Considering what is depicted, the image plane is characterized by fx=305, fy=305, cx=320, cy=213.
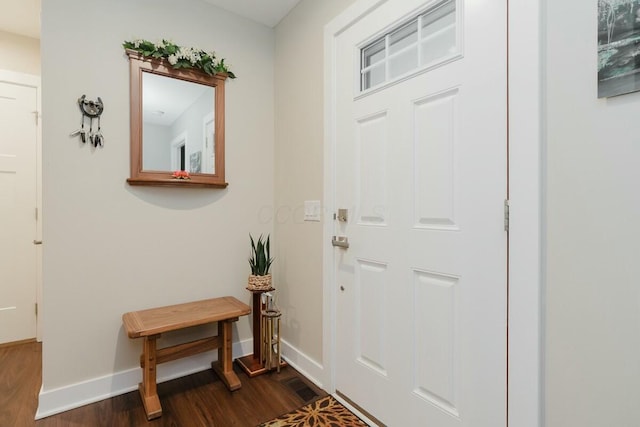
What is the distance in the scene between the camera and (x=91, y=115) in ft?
6.10

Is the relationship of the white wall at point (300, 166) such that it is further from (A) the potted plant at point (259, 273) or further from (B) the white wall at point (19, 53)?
(B) the white wall at point (19, 53)

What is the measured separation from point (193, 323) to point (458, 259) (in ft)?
4.99

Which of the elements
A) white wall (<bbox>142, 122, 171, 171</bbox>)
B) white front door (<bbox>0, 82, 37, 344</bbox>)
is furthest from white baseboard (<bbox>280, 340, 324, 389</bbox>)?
white front door (<bbox>0, 82, 37, 344</bbox>)

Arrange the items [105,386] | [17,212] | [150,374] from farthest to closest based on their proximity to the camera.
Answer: [17,212] → [105,386] → [150,374]

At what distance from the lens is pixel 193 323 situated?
183 cm

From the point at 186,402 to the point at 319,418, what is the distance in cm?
82

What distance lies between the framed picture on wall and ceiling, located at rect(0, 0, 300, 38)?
6.40 feet

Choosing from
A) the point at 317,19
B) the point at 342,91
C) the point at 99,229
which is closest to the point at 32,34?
the point at 99,229

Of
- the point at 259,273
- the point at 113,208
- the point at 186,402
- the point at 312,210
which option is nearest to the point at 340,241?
the point at 312,210

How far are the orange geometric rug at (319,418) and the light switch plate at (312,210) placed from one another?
1127 mm

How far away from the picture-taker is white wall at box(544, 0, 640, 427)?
2.84 feet

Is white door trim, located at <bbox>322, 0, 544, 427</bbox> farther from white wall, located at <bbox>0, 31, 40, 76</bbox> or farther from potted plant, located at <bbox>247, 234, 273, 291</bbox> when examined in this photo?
white wall, located at <bbox>0, 31, 40, 76</bbox>

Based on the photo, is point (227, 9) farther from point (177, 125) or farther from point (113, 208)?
point (113, 208)

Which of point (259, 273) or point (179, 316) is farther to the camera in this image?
point (259, 273)
